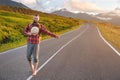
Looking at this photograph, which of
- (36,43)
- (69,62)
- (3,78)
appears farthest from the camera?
(69,62)

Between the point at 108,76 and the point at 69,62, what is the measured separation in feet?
12.9

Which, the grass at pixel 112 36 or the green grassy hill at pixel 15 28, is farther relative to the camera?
the green grassy hill at pixel 15 28

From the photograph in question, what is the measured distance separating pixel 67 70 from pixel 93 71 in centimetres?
103

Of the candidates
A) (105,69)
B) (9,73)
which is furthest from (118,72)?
(9,73)

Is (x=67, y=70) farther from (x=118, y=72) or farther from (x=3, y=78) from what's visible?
(x=3, y=78)

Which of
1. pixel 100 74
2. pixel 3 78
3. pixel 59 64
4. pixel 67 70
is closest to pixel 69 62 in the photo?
pixel 59 64

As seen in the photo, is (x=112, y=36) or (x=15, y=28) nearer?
(x=112, y=36)

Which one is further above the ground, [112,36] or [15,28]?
[112,36]

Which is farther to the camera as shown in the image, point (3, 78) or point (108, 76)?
point (108, 76)

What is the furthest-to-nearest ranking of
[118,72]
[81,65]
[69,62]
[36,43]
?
[69,62] → [81,65] → [118,72] → [36,43]

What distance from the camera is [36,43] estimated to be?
11.8 metres

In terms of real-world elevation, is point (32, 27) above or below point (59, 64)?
above

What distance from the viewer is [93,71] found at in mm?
12883

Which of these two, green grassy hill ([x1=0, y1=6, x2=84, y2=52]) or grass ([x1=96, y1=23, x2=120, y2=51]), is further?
green grassy hill ([x1=0, y1=6, x2=84, y2=52])
